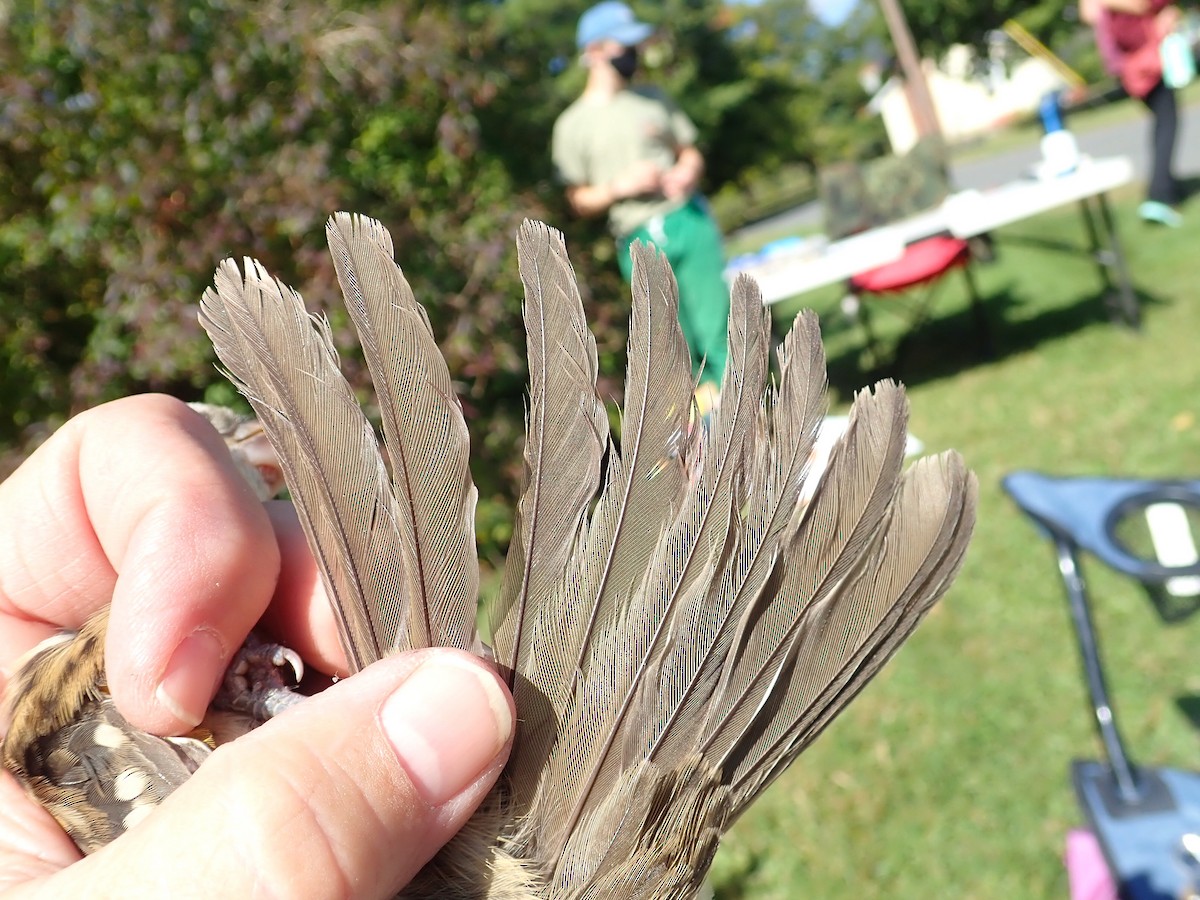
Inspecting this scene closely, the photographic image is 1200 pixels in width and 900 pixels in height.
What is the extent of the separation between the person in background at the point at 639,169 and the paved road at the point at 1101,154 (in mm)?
8667

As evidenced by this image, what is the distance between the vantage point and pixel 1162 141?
918 centimetres

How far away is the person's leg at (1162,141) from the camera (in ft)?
29.7

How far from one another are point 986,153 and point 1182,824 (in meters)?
29.5

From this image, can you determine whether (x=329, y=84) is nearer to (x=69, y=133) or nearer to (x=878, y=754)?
(x=69, y=133)

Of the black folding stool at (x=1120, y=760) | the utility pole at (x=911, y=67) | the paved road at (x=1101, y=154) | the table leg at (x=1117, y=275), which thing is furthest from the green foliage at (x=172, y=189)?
the utility pole at (x=911, y=67)

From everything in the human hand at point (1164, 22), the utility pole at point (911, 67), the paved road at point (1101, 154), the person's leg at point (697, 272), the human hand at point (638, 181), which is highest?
the human hand at point (638, 181)

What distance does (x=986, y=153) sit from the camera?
2875cm

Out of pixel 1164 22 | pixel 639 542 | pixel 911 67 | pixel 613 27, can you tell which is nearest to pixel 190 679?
pixel 639 542

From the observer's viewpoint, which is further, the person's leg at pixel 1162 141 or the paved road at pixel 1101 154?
the paved road at pixel 1101 154

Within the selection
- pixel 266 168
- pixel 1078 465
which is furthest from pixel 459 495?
pixel 1078 465

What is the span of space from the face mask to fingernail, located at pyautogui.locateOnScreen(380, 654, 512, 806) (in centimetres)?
505

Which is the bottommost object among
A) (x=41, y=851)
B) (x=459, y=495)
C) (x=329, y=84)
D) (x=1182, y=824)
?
(x=1182, y=824)

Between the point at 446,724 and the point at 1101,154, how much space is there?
19.2 metres

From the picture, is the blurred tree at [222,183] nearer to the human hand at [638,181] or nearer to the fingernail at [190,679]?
the human hand at [638,181]
